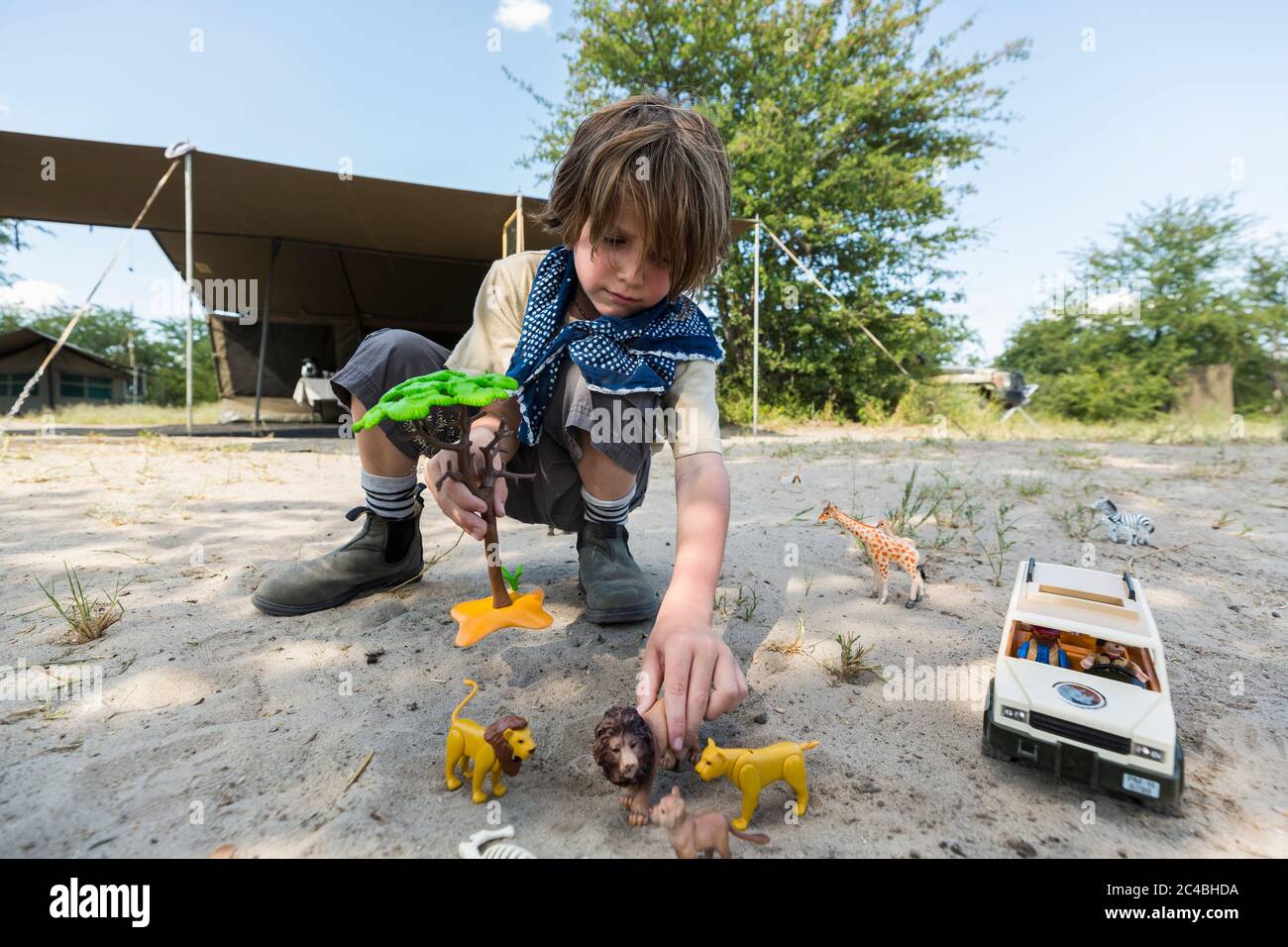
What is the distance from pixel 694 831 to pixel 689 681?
23 cm

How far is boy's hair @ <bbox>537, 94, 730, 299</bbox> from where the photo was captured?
53.4 inches

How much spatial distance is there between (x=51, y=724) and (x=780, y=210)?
12041 millimetres

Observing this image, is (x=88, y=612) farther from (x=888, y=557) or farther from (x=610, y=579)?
(x=888, y=557)

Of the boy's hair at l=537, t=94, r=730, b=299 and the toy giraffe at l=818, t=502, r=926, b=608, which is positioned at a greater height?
the boy's hair at l=537, t=94, r=730, b=299

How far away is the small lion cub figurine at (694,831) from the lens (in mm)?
851

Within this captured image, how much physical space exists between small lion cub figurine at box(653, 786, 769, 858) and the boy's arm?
0.13m

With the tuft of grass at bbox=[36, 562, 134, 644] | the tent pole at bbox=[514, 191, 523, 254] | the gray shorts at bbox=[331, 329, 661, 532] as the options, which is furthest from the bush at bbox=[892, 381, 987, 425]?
the tuft of grass at bbox=[36, 562, 134, 644]

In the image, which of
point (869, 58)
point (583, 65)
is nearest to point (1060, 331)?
point (869, 58)

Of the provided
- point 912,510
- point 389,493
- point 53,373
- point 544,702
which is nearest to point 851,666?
point 544,702

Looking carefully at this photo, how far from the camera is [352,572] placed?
1.83 meters

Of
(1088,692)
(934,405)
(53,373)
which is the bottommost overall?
(1088,692)

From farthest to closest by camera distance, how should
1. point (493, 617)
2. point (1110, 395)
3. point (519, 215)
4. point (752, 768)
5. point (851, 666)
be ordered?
point (1110, 395), point (519, 215), point (851, 666), point (493, 617), point (752, 768)

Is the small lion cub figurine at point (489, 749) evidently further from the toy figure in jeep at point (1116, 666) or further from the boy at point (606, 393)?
the toy figure in jeep at point (1116, 666)

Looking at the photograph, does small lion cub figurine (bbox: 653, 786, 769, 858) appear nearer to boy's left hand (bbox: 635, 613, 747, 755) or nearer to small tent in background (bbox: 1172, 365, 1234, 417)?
boy's left hand (bbox: 635, 613, 747, 755)
